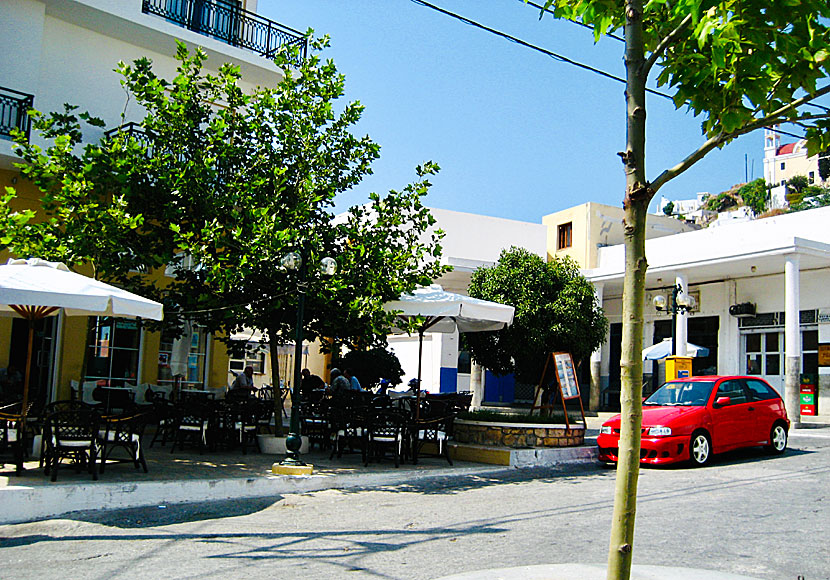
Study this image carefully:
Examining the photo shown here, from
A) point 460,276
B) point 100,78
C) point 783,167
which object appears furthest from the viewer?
point 783,167

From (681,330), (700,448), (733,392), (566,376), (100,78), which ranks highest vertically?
(100,78)

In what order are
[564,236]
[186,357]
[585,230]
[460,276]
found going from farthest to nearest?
[564,236]
[585,230]
[460,276]
[186,357]

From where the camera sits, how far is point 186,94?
1132 centimetres

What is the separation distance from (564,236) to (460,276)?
10.9 meters

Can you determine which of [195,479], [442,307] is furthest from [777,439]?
[195,479]

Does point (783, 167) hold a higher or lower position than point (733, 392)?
higher

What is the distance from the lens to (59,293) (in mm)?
8133

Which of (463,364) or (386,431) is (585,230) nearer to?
(463,364)

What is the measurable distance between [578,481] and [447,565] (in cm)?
526

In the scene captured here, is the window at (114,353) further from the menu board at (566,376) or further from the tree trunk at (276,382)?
the menu board at (566,376)

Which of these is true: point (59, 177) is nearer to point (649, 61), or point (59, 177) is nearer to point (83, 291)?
point (83, 291)

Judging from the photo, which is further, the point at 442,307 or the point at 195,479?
the point at 442,307

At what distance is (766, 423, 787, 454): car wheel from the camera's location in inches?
505

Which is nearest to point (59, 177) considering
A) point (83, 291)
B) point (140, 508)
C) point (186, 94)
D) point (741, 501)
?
point (186, 94)
